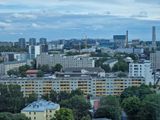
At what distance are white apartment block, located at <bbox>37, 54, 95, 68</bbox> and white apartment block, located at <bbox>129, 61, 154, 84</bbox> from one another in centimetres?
313

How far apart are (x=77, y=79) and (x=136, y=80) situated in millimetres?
1470

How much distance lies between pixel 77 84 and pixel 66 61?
21.2 ft

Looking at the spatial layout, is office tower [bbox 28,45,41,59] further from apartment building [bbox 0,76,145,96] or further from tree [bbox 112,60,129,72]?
apartment building [bbox 0,76,145,96]

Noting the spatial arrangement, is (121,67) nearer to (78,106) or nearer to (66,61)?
(66,61)

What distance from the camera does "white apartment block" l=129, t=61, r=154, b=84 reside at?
40.9 feet

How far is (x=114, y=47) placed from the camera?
27625 mm

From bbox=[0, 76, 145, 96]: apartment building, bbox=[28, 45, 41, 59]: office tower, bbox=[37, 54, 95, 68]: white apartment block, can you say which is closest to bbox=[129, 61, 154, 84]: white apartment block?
bbox=[0, 76, 145, 96]: apartment building

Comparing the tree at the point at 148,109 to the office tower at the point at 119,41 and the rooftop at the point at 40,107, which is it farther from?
the office tower at the point at 119,41

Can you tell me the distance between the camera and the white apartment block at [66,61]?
674 inches

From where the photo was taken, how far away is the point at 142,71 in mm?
13188

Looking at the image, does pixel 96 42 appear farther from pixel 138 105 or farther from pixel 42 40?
pixel 138 105

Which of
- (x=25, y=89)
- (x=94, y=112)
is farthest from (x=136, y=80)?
(x=94, y=112)

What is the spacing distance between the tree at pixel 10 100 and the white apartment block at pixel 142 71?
13.6 feet

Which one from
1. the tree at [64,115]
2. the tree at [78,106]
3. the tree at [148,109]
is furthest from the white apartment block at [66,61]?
the tree at [64,115]
